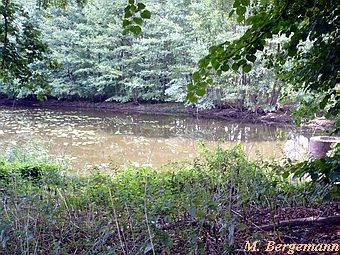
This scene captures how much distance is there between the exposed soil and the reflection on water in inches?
54.5

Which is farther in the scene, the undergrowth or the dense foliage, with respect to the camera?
the dense foliage

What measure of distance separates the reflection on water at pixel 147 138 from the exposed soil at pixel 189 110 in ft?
4.54

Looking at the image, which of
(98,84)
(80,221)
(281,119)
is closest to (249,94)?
(281,119)

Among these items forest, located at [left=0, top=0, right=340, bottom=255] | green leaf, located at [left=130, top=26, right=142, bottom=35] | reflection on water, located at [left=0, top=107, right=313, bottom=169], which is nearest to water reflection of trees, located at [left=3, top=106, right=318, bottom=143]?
reflection on water, located at [left=0, top=107, right=313, bottom=169]

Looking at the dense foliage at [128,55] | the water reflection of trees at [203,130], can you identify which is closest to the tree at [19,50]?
the water reflection of trees at [203,130]

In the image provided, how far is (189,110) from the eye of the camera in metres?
18.8

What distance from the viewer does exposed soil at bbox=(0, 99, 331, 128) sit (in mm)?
14891

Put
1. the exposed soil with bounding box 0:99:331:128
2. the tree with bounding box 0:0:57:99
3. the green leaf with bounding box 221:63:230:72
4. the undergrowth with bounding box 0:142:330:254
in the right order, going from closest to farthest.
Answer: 1. the green leaf with bounding box 221:63:230:72
2. the undergrowth with bounding box 0:142:330:254
3. the tree with bounding box 0:0:57:99
4. the exposed soil with bounding box 0:99:331:128

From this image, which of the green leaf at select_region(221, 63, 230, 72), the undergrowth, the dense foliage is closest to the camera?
the green leaf at select_region(221, 63, 230, 72)

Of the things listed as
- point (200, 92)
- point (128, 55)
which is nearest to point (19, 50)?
point (200, 92)

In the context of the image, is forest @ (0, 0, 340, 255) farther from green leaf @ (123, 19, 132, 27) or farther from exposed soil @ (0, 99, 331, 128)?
exposed soil @ (0, 99, 331, 128)

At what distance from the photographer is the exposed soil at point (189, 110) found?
48.9 feet

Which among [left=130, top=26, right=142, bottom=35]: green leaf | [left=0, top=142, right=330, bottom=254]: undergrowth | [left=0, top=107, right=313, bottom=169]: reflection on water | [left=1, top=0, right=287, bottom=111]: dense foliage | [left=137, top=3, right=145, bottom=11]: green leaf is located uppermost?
[left=1, top=0, right=287, bottom=111]: dense foliage

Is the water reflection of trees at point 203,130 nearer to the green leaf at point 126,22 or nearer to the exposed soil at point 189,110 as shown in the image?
the exposed soil at point 189,110
